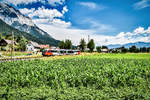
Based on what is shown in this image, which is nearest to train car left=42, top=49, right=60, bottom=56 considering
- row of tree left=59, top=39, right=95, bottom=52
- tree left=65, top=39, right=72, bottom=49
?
row of tree left=59, top=39, right=95, bottom=52

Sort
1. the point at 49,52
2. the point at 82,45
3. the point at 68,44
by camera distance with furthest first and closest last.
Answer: the point at 68,44 < the point at 82,45 < the point at 49,52

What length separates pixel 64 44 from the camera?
9288cm

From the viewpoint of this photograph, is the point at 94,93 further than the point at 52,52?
No

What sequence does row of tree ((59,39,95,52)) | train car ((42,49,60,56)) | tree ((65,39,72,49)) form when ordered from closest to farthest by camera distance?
1. train car ((42,49,60,56))
2. row of tree ((59,39,95,52))
3. tree ((65,39,72,49))

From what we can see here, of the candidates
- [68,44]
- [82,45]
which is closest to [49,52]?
[82,45]

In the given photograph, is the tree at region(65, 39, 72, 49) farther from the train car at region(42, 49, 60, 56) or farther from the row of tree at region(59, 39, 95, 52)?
the train car at region(42, 49, 60, 56)

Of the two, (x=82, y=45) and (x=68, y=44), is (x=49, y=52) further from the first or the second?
(x=68, y=44)

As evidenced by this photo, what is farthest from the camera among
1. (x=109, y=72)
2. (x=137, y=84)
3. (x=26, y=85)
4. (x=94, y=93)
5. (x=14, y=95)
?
(x=109, y=72)

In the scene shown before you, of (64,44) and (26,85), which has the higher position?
(64,44)

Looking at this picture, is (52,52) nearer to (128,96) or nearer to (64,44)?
(128,96)

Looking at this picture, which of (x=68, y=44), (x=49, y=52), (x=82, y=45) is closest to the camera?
(x=49, y=52)

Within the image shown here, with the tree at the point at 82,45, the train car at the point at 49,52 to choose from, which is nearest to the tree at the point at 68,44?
the tree at the point at 82,45

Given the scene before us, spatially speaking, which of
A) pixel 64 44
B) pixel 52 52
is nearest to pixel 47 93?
pixel 52 52

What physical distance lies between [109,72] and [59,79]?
465cm
